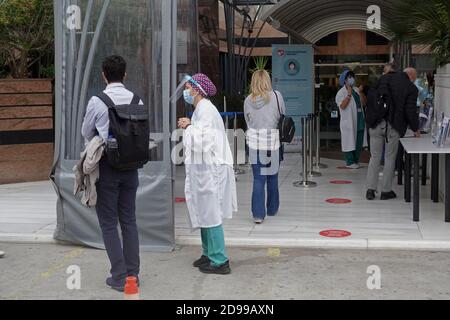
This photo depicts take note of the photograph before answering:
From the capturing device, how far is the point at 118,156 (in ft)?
17.8

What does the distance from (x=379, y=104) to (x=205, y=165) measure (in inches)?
151

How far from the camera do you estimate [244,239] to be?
7449mm

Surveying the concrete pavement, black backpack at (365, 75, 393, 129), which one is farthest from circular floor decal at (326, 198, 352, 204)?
the concrete pavement

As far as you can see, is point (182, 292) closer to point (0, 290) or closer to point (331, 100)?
point (0, 290)

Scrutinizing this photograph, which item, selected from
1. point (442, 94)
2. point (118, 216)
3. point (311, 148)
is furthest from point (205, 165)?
point (311, 148)

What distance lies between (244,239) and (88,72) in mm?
2489

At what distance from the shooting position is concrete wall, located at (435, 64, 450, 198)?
908 cm

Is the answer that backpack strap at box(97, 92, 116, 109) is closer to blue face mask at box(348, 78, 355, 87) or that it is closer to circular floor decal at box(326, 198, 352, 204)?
circular floor decal at box(326, 198, 352, 204)

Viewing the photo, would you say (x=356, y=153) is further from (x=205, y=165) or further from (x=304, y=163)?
(x=205, y=165)

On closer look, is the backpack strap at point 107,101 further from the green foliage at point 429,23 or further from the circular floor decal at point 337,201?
the green foliage at point 429,23

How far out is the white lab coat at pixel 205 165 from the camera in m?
6.08

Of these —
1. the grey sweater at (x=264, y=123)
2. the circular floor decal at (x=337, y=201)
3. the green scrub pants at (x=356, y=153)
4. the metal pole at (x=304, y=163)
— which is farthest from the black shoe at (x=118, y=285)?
the green scrub pants at (x=356, y=153)

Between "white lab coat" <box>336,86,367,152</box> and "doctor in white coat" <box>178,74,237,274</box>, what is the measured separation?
21.7 ft

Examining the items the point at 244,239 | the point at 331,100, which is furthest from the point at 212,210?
the point at 331,100
